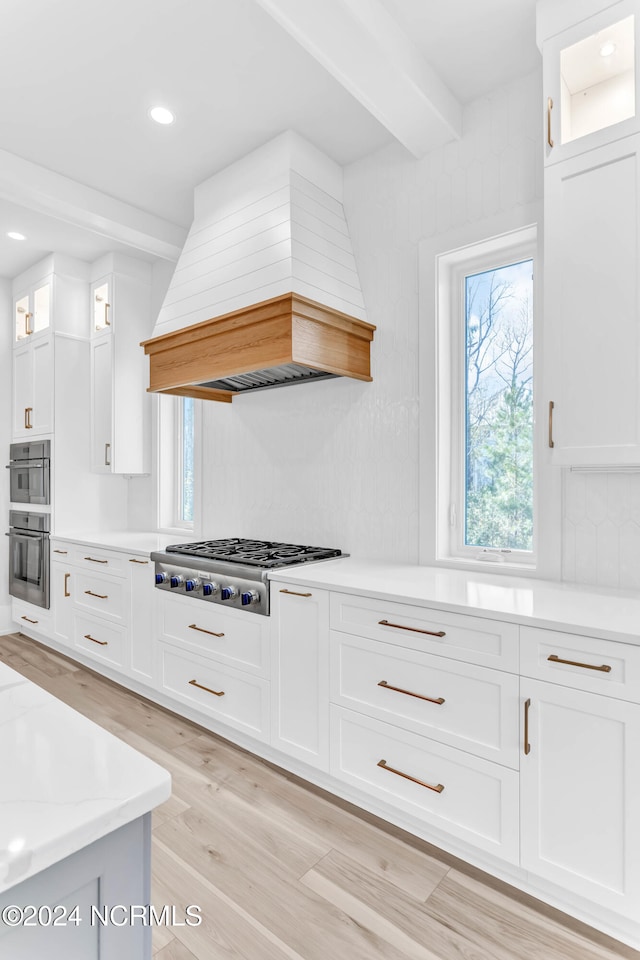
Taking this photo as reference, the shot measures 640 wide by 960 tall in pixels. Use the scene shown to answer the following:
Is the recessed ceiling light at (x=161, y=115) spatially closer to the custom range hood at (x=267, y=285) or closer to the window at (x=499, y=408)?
the custom range hood at (x=267, y=285)

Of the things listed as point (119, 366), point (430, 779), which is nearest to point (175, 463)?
point (119, 366)

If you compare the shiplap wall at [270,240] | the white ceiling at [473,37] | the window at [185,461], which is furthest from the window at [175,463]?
the white ceiling at [473,37]

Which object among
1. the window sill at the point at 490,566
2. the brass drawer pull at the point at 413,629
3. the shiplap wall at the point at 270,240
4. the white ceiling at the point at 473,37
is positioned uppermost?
the white ceiling at the point at 473,37

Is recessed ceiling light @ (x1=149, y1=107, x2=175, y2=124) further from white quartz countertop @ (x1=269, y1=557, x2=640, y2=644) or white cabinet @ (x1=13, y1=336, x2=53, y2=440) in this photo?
white quartz countertop @ (x1=269, y1=557, x2=640, y2=644)

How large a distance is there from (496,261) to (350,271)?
2.35 feet

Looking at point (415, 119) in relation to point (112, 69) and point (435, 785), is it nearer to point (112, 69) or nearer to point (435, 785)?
point (112, 69)

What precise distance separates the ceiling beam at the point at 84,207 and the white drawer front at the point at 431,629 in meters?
2.55

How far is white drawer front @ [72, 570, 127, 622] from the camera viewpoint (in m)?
3.22

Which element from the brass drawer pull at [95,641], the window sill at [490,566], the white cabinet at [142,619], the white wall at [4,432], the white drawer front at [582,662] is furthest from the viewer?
the white wall at [4,432]

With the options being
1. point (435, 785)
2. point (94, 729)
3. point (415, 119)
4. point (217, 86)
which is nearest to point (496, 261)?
point (415, 119)

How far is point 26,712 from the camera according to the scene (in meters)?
0.83

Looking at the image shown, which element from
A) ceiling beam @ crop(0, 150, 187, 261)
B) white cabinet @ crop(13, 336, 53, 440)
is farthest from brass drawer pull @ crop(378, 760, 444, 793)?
white cabinet @ crop(13, 336, 53, 440)

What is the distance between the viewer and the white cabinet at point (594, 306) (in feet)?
5.52

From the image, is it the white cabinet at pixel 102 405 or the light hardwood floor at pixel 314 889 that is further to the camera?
the white cabinet at pixel 102 405
